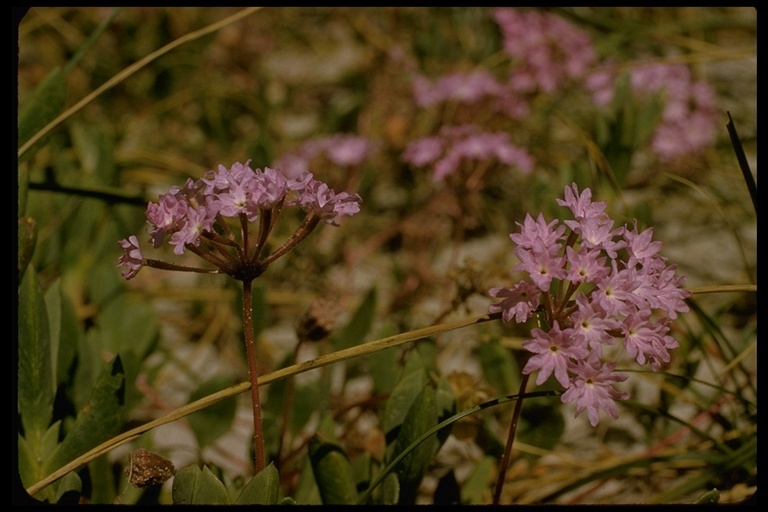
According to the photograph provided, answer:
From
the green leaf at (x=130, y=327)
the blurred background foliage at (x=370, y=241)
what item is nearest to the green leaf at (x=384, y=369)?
the blurred background foliage at (x=370, y=241)

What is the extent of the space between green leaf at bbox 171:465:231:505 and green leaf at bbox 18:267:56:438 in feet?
1.38

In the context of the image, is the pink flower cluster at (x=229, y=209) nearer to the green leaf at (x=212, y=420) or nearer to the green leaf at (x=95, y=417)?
the green leaf at (x=95, y=417)

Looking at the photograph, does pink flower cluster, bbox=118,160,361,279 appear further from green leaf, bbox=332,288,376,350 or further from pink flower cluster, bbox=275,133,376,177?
pink flower cluster, bbox=275,133,376,177

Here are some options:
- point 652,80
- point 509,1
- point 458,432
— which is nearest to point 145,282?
point 458,432

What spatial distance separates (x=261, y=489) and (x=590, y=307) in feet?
1.97

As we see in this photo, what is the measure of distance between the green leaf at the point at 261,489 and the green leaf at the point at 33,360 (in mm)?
521

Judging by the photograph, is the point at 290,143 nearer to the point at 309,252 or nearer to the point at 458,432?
the point at 309,252

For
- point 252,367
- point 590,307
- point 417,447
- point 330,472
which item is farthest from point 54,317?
point 590,307

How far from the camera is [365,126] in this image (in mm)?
2881

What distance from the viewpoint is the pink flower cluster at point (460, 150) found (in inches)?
86.9

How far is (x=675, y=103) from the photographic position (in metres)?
2.62

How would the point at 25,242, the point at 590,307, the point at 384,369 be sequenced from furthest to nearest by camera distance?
the point at 384,369
the point at 25,242
the point at 590,307

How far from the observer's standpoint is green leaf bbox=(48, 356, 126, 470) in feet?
4.63

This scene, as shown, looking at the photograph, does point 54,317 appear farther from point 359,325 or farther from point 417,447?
point 417,447
